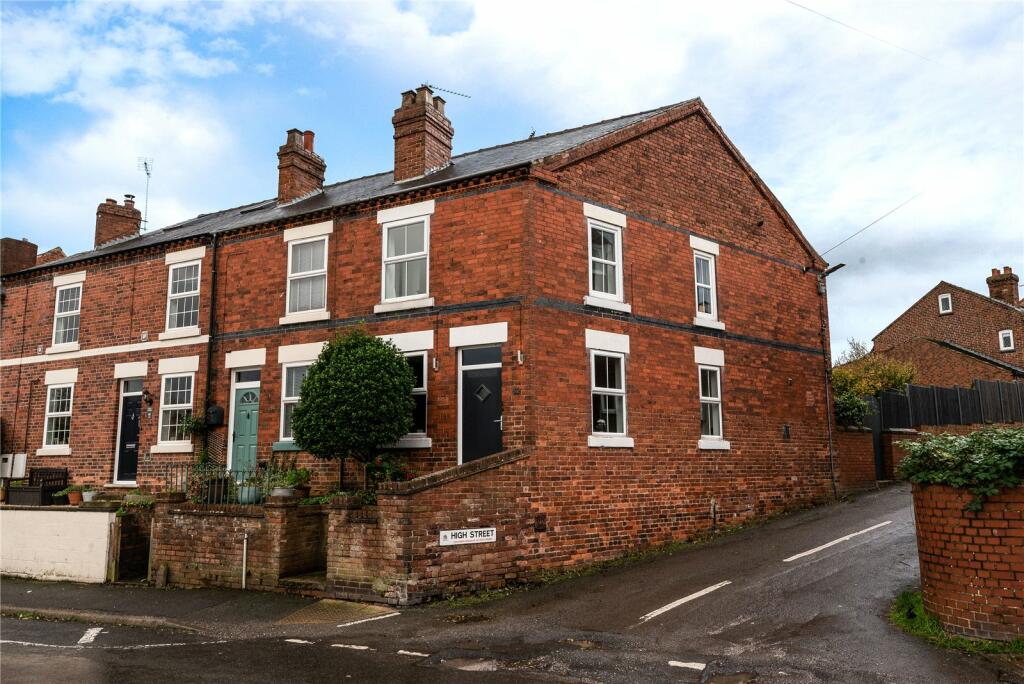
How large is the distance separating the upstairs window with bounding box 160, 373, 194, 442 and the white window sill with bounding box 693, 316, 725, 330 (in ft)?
36.6

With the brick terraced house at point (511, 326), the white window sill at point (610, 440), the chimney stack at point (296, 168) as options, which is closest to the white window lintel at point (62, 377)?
the brick terraced house at point (511, 326)

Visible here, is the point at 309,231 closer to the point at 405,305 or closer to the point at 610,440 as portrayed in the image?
the point at 405,305

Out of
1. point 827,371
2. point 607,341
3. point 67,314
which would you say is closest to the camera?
point 607,341

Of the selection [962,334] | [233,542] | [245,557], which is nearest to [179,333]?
[233,542]

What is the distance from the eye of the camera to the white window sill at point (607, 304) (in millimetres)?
13430

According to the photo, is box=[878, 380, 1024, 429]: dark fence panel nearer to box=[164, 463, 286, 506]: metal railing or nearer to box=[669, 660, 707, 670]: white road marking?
box=[669, 660, 707, 670]: white road marking

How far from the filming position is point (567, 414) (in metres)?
12.7

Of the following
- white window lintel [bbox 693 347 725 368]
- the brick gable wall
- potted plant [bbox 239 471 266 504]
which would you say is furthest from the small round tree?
the brick gable wall

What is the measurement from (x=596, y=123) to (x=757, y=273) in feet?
16.6

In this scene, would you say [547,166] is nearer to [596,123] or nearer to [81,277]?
[596,123]

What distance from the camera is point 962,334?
35000mm

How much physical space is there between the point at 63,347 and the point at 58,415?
174 centimetres

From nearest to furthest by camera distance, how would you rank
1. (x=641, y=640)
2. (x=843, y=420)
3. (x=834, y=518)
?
(x=641, y=640), (x=834, y=518), (x=843, y=420)

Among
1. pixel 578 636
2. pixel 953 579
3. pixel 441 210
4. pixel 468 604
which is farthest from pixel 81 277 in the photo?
pixel 953 579
